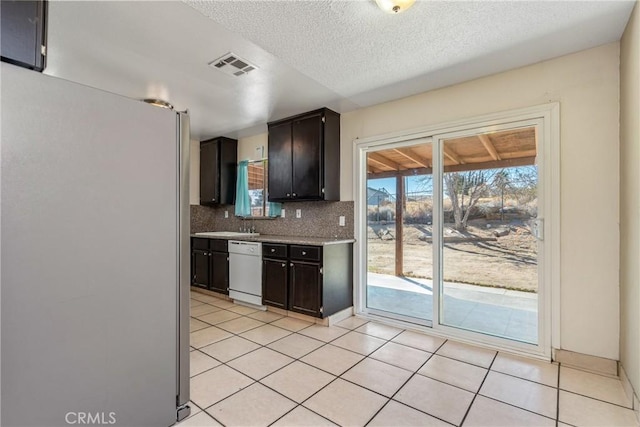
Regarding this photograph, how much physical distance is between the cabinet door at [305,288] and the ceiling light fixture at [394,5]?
2329 mm

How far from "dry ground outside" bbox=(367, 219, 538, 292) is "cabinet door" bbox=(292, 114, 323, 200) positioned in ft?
3.05

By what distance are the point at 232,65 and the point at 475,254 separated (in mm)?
2801

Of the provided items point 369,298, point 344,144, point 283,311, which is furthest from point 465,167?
point 283,311

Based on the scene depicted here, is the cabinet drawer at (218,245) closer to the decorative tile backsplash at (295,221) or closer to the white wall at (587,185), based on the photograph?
the decorative tile backsplash at (295,221)

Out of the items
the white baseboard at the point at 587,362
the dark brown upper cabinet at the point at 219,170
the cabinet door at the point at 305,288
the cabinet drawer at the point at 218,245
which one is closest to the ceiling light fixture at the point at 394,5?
the cabinet door at the point at 305,288

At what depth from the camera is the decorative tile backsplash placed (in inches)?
151

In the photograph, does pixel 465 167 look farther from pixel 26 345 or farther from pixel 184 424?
pixel 26 345

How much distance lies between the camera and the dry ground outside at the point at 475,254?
2.72 meters

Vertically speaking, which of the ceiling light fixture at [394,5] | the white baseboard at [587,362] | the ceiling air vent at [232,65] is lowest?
the white baseboard at [587,362]

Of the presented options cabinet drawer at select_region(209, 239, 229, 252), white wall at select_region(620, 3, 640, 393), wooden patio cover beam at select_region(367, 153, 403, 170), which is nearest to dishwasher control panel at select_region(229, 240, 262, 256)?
cabinet drawer at select_region(209, 239, 229, 252)

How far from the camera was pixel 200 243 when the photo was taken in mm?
4633

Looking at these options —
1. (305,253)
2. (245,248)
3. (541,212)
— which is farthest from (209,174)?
(541,212)

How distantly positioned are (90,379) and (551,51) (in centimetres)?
359

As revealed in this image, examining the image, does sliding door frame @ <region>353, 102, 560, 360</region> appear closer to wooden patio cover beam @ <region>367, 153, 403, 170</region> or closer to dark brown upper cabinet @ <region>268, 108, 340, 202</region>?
wooden patio cover beam @ <region>367, 153, 403, 170</region>
